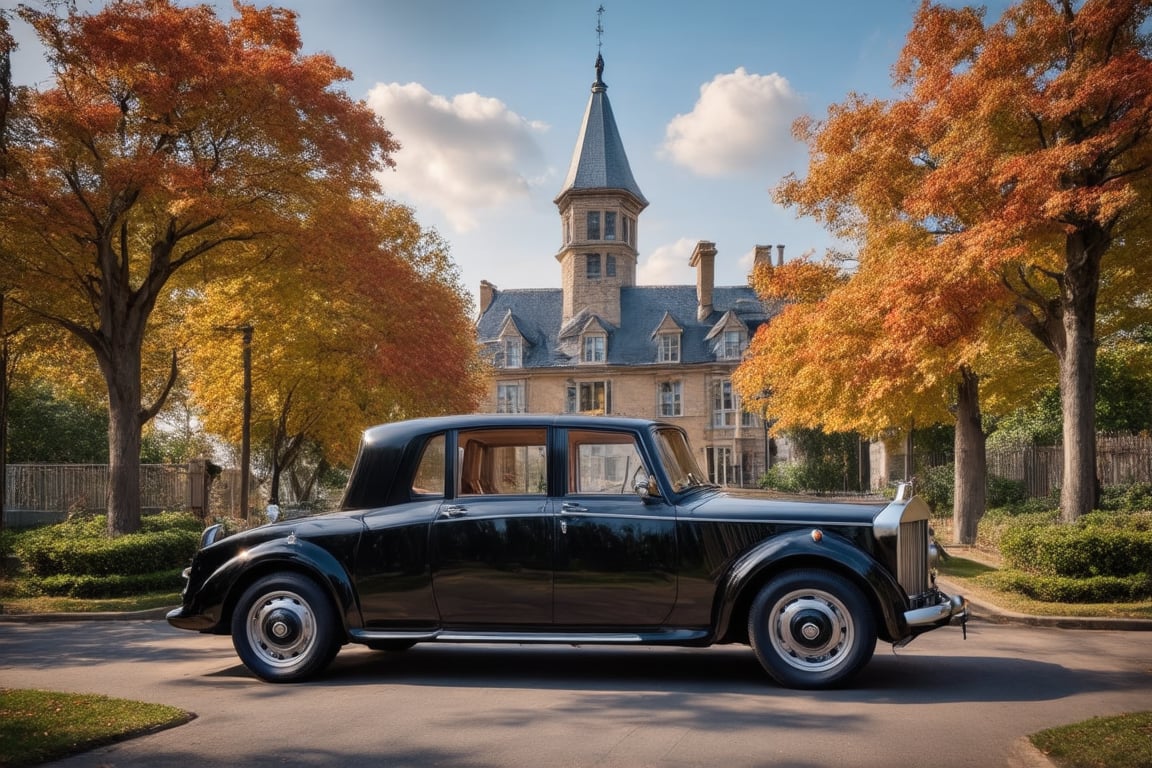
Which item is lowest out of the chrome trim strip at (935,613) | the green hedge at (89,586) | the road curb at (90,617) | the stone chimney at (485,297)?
the road curb at (90,617)

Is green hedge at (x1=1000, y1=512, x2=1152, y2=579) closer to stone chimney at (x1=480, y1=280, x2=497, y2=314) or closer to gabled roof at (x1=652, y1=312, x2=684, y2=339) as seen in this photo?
gabled roof at (x1=652, y1=312, x2=684, y2=339)

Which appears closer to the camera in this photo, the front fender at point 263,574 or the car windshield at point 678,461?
the front fender at point 263,574

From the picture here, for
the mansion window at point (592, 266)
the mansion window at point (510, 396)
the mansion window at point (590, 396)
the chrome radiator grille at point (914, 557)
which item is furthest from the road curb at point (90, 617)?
the mansion window at point (592, 266)

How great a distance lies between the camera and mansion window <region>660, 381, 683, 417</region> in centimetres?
6141

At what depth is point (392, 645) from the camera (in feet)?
28.7

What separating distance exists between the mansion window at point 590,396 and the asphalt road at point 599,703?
5197 centimetres

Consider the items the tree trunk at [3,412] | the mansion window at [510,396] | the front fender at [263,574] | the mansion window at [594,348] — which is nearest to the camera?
the front fender at [263,574]

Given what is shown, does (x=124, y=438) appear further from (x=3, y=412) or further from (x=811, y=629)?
(x=811, y=629)

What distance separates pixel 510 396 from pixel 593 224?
40.3 feet

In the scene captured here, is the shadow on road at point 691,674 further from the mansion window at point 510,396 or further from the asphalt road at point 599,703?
the mansion window at point 510,396

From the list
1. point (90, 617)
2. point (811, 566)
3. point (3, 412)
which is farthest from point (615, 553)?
point (3, 412)

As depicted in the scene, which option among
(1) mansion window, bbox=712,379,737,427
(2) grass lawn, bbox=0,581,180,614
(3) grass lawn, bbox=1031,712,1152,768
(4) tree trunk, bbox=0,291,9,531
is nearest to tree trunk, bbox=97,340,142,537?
(4) tree trunk, bbox=0,291,9,531

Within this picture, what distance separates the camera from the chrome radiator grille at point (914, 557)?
7309mm

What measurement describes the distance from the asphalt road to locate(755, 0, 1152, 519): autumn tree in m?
6.18
